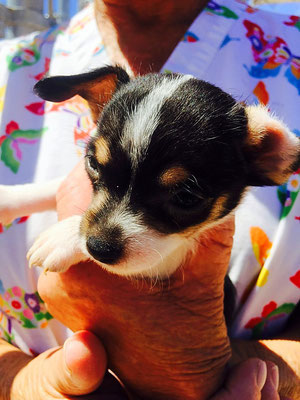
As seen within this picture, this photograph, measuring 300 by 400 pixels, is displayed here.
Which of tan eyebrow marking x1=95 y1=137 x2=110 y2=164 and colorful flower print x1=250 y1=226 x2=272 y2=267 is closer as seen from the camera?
tan eyebrow marking x1=95 y1=137 x2=110 y2=164

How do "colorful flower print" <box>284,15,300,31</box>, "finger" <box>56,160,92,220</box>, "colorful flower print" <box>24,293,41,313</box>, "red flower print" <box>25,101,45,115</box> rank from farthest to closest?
"colorful flower print" <box>284,15,300,31</box>
"red flower print" <box>25,101,45,115</box>
"colorful flower print" <box>24,293,41,313</box>
"finger" <box>56,160,92,220</box>

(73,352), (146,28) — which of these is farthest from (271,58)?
(73,352)

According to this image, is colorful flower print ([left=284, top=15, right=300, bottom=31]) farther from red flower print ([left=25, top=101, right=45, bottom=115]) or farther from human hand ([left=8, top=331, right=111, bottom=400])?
human hand ([left=8, top=331, right=111, bottom=400])

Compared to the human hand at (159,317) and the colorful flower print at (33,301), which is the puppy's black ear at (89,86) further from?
the colorful flower print at (33,301)

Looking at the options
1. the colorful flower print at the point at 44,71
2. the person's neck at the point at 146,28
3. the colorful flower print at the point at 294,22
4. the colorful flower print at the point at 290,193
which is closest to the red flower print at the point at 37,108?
the colorful flower print at the point at 44,71

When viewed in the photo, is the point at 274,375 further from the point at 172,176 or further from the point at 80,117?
the point at 80,117

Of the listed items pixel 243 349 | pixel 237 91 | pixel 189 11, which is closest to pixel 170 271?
pixel 243 349

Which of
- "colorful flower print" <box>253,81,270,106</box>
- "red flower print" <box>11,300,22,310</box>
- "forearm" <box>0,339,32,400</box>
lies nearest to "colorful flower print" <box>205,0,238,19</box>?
"colorful flower print" <box>253,81,270,106</box>
